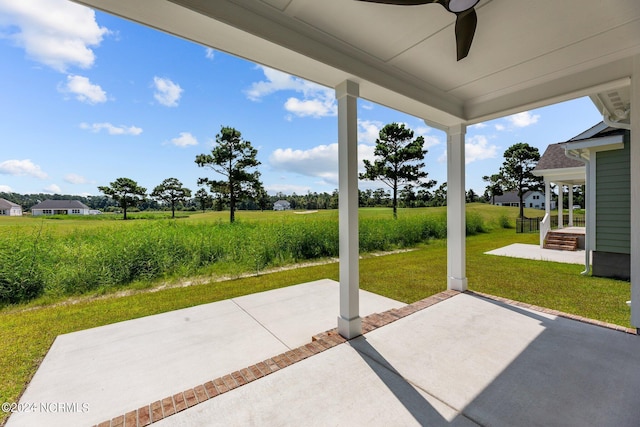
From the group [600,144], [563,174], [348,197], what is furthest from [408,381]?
[563,174]

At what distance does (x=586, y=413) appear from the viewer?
5.23ft

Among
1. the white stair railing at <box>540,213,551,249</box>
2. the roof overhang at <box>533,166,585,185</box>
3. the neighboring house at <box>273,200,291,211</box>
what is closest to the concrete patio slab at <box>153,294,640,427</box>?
the neighboring house at <box>273,200,291,211</box>

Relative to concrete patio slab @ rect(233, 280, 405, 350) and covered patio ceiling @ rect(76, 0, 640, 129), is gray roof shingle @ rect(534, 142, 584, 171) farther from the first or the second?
concrete patio slab @ rect(233, 280, 405, 350)

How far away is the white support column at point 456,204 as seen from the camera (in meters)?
3.76

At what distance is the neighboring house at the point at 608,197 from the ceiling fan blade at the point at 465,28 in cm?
518

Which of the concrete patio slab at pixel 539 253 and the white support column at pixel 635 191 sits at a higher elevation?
the white support column at pixel 635 191

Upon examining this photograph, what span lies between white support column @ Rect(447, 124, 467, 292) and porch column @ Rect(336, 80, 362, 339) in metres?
2.05

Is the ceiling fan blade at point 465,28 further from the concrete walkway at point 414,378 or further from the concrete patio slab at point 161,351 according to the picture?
the concrete patio slab at point 161,351

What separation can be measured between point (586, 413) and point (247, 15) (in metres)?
3.35

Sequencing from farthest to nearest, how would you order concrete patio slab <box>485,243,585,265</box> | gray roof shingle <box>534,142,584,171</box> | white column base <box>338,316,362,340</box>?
gray roof shingle <box>534,142,584,171</box> → concrete patio slab <box>485,243,585,265</box> → white column base <box>338,316,362,340</box>

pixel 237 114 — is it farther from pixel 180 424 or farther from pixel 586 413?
pixel 586 413

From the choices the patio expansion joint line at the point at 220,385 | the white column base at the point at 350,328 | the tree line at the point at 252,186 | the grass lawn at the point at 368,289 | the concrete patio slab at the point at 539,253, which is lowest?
the grass lawn at the point at 368,289

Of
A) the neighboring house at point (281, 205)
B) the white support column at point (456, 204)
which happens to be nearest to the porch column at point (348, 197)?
the white support column at point (456, 204)

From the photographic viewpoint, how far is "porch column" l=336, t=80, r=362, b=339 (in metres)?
2.49
